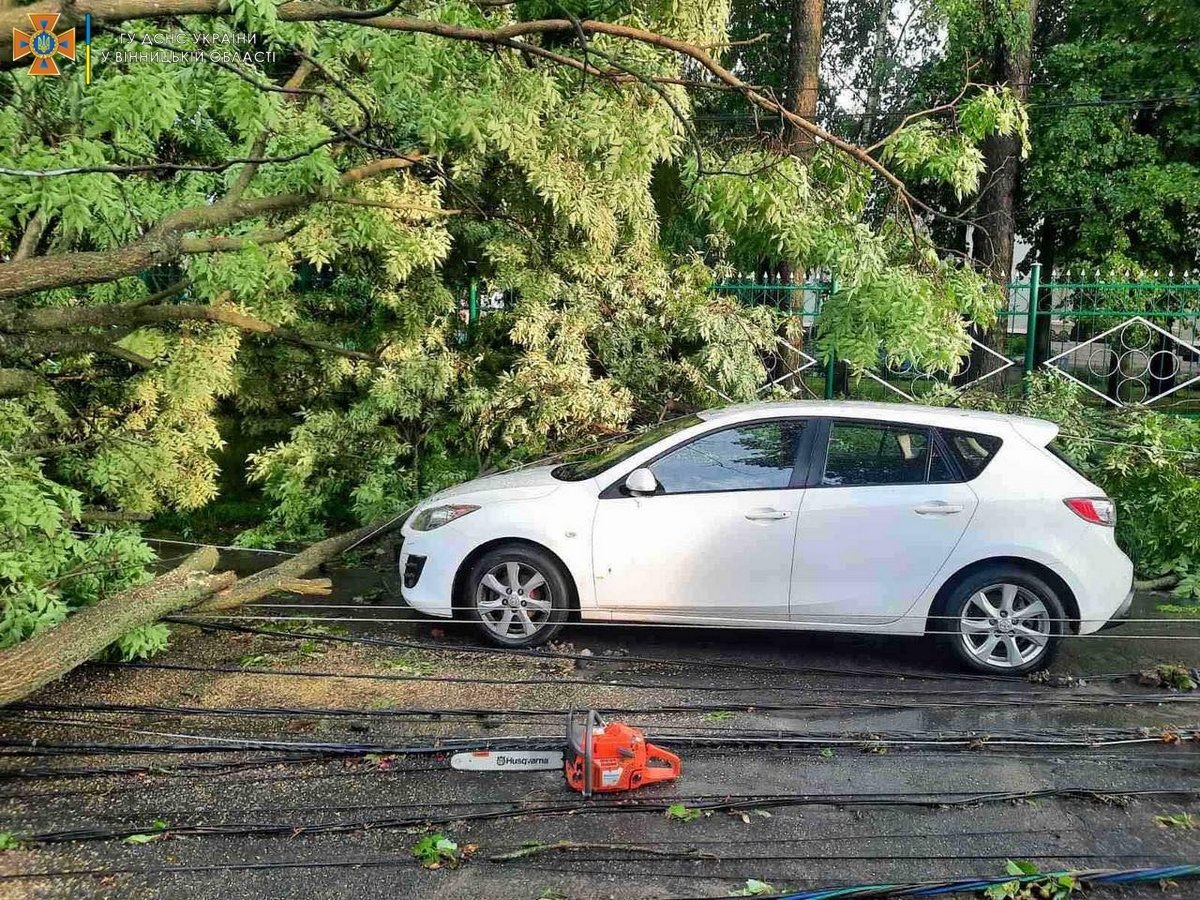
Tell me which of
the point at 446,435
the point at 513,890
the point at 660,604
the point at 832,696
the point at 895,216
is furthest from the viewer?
the point at 446,435

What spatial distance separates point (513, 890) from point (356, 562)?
5.04m

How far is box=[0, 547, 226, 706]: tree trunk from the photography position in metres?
4.37

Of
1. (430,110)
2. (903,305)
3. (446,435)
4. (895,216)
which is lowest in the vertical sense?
(446,435)

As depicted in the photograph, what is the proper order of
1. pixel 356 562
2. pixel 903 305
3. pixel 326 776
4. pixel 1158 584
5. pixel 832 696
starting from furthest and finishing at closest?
pixel 356 562, pixel 1158 584, pixel 903 305, pixel 832 696, pixel 326 776

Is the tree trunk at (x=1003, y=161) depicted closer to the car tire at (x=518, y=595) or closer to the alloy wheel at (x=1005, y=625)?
the alloy wheel at (x=1005, y=625)

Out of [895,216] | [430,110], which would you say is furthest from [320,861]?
[895,216]

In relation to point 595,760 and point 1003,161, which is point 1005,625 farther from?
point 1003,161

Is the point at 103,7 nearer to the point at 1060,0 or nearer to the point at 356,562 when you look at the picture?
the point at 356,562

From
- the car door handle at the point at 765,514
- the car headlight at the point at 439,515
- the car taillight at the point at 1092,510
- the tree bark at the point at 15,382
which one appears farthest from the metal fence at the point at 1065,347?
the tree bark at the point at 15,382

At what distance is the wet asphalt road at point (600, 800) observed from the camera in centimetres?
343

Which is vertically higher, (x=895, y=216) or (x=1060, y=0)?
(x=1060, y=0)

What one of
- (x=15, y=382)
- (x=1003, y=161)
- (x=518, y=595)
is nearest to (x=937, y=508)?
(x=518, y=595)

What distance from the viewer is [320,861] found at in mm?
3447

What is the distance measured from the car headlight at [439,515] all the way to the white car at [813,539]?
0.10 ft
